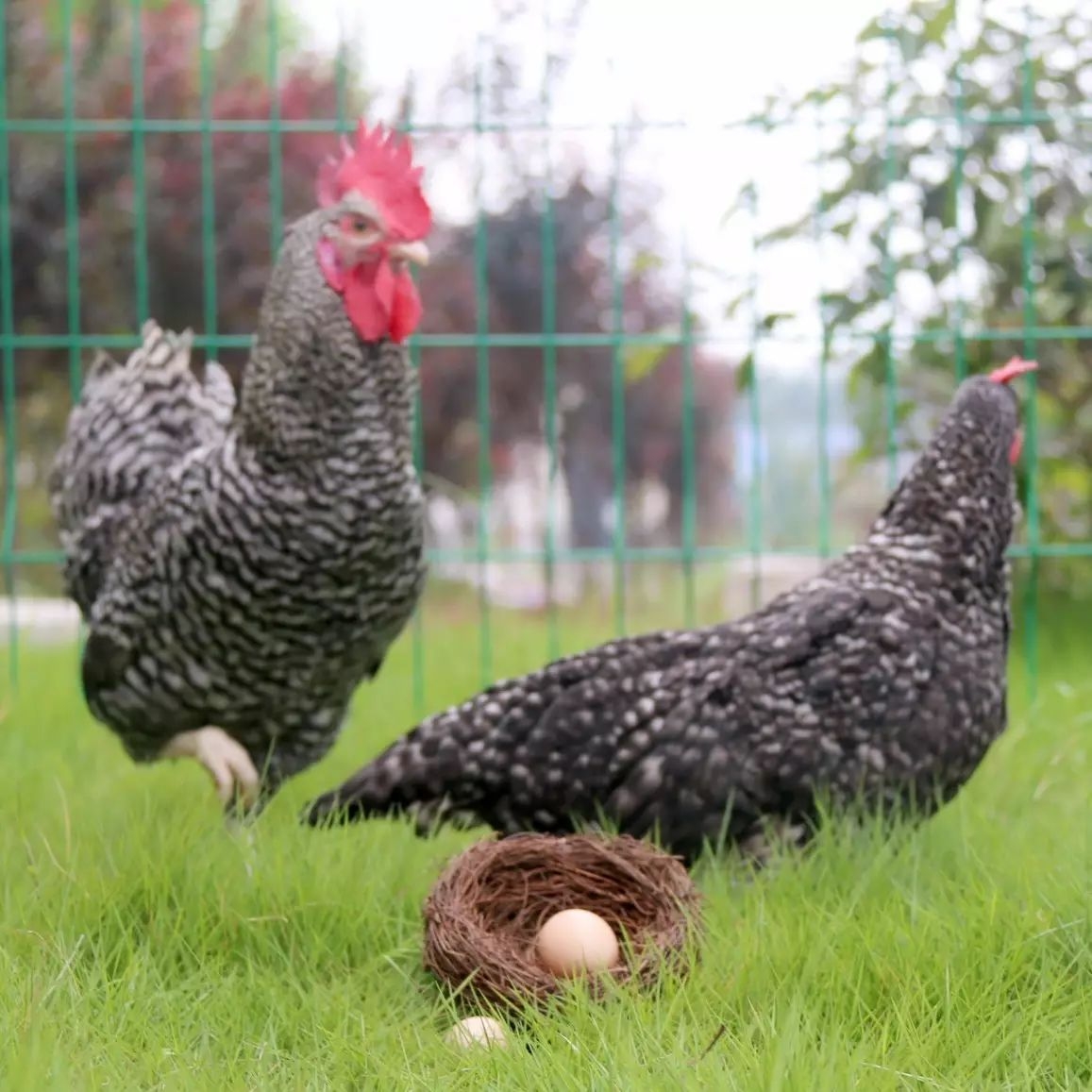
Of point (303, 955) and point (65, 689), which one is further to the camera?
point (65, 689)

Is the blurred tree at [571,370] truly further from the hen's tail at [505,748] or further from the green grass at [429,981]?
the green grass at [429,981]

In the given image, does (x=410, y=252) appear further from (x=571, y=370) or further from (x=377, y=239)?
(x=571, y=370)

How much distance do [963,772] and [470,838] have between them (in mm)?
1118

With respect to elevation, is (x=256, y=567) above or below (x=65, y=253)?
below

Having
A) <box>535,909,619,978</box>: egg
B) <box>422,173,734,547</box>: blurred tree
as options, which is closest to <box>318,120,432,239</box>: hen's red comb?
<box>535,909,619,978</box>: egg

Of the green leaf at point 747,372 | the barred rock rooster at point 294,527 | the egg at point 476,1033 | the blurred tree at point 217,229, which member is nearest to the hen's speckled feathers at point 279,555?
the barred rock rooster at point 294,527

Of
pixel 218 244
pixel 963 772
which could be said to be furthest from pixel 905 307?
pixel 218 244

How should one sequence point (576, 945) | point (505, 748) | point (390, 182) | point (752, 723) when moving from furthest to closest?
point (390, 182) < point (505, 748) < point (752, 723) < point (576, 945)

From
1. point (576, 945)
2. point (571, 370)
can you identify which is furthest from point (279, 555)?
point (571, 370)

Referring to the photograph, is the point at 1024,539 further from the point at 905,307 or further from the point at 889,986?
the point at 889,986

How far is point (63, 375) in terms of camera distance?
10.7m

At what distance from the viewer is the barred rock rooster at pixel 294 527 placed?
3.21 meters

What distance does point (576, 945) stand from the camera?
234 cm

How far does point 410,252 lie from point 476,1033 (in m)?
1.78
